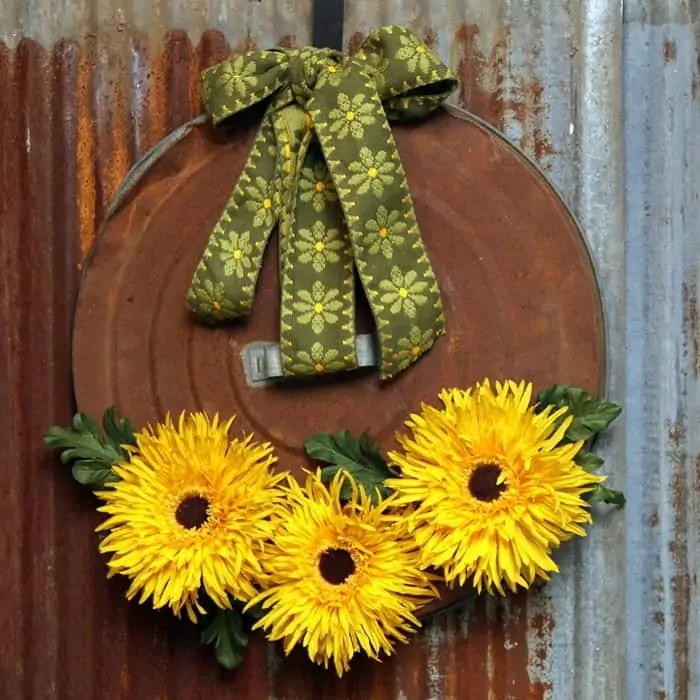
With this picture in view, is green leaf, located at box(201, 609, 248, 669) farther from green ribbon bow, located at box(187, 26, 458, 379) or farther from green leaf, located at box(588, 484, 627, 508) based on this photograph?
green leaf, located at box(588, 484, 627, 508)

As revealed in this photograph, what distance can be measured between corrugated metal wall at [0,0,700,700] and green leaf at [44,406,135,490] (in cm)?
6

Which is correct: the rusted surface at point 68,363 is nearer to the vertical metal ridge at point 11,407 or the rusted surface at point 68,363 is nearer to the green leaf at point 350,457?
the vertical metal ridge at point 11,407

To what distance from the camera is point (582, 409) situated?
2.58ft

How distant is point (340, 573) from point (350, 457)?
0.34 feet

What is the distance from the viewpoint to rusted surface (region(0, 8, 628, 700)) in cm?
86

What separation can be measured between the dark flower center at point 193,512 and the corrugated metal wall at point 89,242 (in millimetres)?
165

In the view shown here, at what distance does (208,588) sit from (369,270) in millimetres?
298

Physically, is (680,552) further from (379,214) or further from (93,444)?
(93,444)

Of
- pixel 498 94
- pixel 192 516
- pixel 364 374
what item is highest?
pixel 498 94

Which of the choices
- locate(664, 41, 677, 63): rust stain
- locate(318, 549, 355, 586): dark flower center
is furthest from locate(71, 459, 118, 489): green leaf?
locate(664, 41, 677, 63): rust stain

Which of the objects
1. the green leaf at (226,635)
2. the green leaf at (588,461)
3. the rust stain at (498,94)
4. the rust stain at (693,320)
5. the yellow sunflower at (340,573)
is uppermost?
the rust stain at (498,94)

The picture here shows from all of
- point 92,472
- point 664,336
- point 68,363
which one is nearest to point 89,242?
point 68,363

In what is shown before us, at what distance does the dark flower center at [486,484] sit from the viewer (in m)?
0.74

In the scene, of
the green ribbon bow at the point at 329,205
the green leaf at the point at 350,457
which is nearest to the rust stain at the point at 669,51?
the green ribbon bow at the point at 329,205
